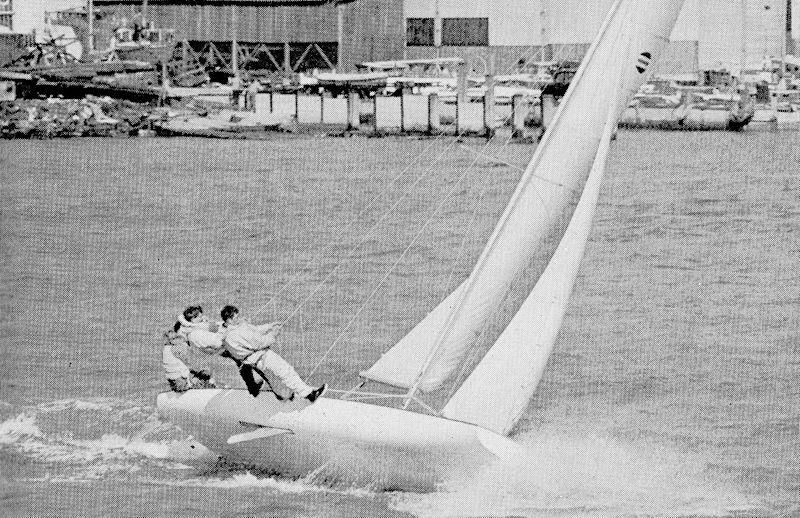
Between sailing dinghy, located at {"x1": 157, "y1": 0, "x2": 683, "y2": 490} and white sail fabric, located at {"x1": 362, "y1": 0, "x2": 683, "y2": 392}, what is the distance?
13 mm

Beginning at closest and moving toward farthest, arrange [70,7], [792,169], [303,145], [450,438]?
[450,438] < [792,169] < [303,145] < [70,7]

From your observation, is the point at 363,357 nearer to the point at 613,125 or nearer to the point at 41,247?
the point at 613,125

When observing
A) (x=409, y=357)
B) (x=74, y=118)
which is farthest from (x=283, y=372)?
(x=74, y=118)

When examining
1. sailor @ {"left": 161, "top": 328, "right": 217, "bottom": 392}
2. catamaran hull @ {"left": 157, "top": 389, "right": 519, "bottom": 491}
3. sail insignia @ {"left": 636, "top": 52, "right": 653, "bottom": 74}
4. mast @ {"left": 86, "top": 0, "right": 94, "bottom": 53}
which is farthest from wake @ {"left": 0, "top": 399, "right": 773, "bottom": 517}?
mast @ {"left": 86, "top": 0, "right": 94, "bottom": 53}

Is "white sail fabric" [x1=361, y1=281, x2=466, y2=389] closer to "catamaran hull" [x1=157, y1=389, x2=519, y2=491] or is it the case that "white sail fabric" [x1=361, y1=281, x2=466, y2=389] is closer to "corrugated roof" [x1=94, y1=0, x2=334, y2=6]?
"catamaran hull" [x1=157, y1=389, x2=519, y2=491]

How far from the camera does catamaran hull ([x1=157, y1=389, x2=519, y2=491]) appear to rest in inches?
607

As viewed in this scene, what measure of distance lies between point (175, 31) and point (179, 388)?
74.2m

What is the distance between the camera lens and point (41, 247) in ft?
112

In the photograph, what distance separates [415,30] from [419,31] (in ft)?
0.72

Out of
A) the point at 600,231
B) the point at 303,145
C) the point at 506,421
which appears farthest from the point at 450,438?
the point at 303,145

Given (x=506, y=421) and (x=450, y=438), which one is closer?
(x=450, y=438)

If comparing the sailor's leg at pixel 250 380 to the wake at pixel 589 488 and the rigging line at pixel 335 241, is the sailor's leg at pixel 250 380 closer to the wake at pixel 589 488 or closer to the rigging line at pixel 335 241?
the wake at pixel 589 488

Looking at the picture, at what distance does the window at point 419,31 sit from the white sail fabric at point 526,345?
70.4m

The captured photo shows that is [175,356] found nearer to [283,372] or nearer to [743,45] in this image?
[283,372]
